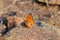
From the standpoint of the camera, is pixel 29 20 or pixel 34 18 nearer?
pixel 29 20

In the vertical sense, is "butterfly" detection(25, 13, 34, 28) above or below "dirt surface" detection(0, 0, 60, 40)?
above

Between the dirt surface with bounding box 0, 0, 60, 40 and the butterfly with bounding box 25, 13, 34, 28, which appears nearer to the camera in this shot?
the dirt surface with bounding box 0, 0, 60, 40

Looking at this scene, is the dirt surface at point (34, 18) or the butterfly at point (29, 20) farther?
the butterfly at point (29, 20)

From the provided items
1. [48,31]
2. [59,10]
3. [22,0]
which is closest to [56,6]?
[59,10]

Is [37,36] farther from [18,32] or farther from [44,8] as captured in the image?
[44,8]

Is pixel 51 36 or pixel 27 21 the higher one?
pixel 27 21

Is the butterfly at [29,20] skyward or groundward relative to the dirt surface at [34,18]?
skyward

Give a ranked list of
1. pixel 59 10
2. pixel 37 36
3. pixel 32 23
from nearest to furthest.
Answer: pixel 37 36
pixel 32 23
pixel 59 10

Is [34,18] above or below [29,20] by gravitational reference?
below
